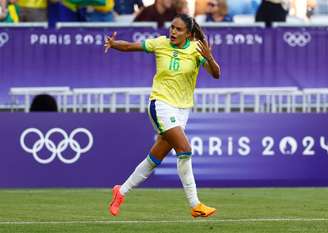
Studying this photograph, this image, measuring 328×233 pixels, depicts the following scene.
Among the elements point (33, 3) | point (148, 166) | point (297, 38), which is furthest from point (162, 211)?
point (297, 38)

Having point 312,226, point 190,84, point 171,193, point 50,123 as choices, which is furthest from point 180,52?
point 50,123

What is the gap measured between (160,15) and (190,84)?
9.82m

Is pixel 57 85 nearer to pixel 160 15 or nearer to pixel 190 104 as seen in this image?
pixel 160 15

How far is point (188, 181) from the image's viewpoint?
1324cm

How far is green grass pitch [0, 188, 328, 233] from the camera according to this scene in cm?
1252

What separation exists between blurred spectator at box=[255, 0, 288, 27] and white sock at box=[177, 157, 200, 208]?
984cm

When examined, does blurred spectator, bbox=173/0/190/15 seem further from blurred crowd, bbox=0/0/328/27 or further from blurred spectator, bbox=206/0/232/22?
blurred spectator, bbox=206/0/232/22

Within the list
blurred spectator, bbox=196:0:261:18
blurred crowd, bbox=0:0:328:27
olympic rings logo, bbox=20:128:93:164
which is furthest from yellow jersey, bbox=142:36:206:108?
blurred spectator, bbox=196:0:261:18

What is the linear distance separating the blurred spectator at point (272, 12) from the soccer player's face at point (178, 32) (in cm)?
957

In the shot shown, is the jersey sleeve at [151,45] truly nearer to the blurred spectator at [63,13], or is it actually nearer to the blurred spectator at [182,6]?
the blurred spectator at [182,6]

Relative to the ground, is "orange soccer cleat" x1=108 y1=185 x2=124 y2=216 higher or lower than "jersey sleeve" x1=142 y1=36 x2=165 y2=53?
lower

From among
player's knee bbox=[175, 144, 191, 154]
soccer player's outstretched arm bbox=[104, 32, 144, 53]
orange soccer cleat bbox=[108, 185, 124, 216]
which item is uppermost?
soccer player's outstretched arm bbox=[104, 32, 144, 53]

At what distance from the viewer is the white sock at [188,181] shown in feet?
43.3

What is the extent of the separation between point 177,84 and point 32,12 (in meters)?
10.0
